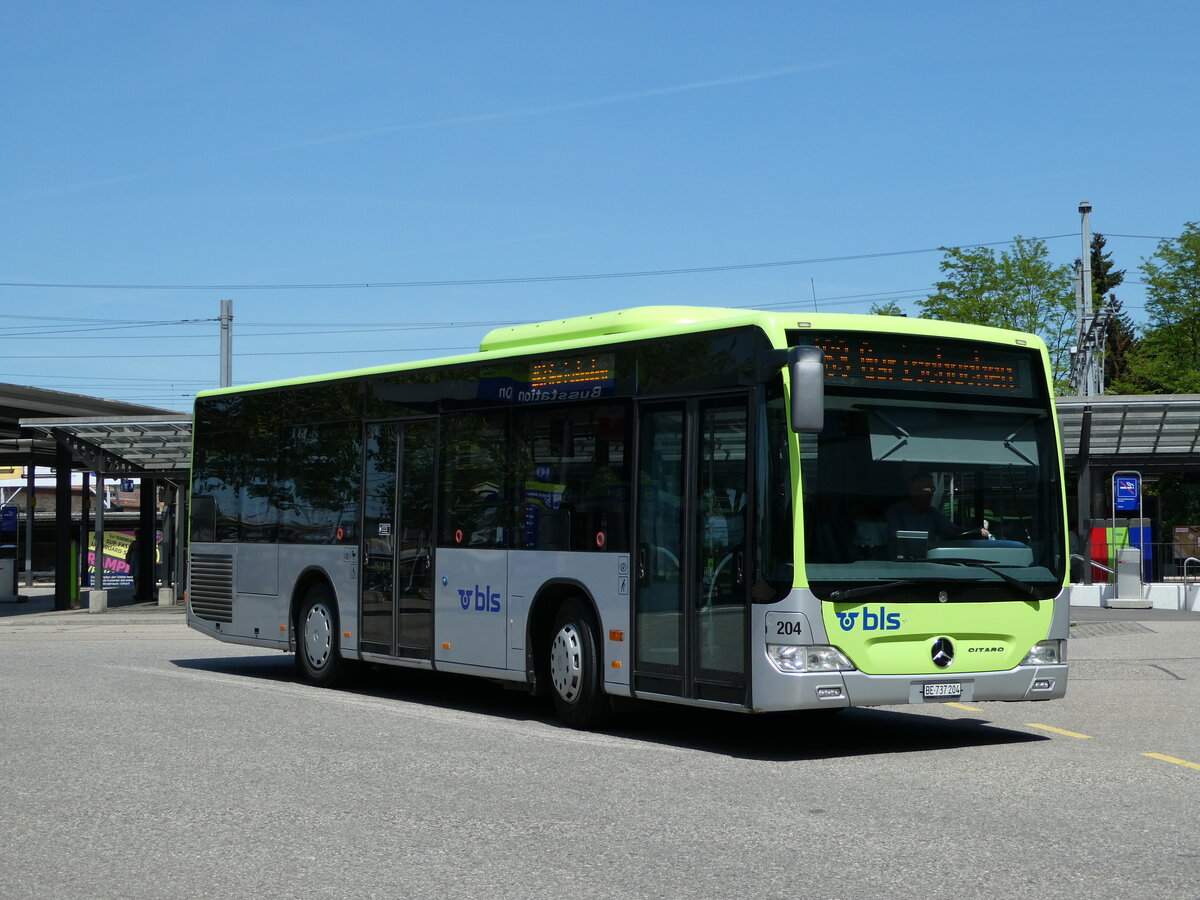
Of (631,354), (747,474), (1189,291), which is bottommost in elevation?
(747,474)

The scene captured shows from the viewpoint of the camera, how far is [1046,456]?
463 inches

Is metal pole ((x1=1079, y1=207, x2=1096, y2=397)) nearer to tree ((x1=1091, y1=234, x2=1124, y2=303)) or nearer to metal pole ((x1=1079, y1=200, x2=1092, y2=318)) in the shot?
metal pole ((x1=1079, y1=200, x2=1092, y2=318))

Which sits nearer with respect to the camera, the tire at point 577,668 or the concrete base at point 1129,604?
the tire at point 577,668

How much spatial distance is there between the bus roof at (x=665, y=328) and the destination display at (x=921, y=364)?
70 mm

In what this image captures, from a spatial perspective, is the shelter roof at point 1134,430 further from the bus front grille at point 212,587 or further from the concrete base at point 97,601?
the concrete base at point 97,601

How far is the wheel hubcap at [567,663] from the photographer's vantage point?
41.6 feet

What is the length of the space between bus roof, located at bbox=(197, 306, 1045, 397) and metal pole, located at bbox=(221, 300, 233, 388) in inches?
1219

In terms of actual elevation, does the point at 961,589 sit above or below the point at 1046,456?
below

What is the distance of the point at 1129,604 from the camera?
105ft

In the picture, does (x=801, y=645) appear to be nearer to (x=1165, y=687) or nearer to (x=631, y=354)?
(x=631, y=354)

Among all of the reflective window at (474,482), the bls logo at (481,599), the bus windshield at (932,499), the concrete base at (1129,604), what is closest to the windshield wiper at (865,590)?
the bus windshield at (932,499)

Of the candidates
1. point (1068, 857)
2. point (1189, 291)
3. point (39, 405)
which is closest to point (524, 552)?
point (1068, 857)

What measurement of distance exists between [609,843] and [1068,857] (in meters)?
2.09

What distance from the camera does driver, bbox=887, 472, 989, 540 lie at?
436 inches
